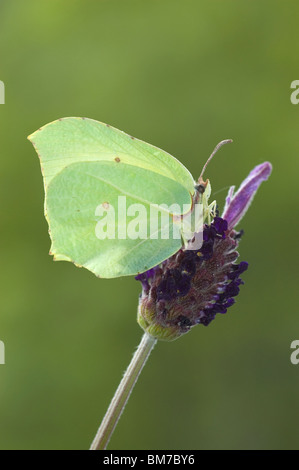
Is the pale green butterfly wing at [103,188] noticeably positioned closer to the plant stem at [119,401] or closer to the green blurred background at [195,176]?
the plant stem at [119,401]

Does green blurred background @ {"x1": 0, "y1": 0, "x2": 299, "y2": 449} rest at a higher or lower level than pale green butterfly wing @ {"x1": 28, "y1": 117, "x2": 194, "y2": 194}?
lower

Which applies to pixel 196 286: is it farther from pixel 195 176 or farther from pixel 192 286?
pixel 195 176

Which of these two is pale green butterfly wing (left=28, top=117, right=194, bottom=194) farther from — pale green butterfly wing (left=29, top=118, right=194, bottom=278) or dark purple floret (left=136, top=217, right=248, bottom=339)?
dark purple floret (left=136, top=217, right=248, bottom=339)

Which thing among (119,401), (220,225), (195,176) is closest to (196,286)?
(220,225)

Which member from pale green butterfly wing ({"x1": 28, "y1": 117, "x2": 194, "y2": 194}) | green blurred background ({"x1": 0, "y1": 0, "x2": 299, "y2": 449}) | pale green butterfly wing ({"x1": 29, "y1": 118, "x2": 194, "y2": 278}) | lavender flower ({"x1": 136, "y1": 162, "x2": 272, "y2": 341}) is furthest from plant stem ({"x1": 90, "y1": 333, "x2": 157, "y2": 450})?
green blurred background ({"x1": 0, "y1": 0, "x2": 299, "y2": 449})

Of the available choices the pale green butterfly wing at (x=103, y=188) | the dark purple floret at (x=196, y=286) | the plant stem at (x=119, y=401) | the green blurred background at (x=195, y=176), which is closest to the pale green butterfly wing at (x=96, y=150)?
the pale green butterfly wing at (x=103, y=188)

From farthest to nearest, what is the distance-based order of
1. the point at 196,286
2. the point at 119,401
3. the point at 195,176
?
the point at 195,176
the point at 196,286
the point at 119,401

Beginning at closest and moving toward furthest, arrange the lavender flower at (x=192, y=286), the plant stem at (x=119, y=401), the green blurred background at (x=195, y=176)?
the plant stem at (x=119, y=401) → the lavender flower at (x=192, y=286) → the green blurred background at (x=195, y=176)

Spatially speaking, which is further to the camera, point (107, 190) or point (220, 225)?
point (107, 190)
